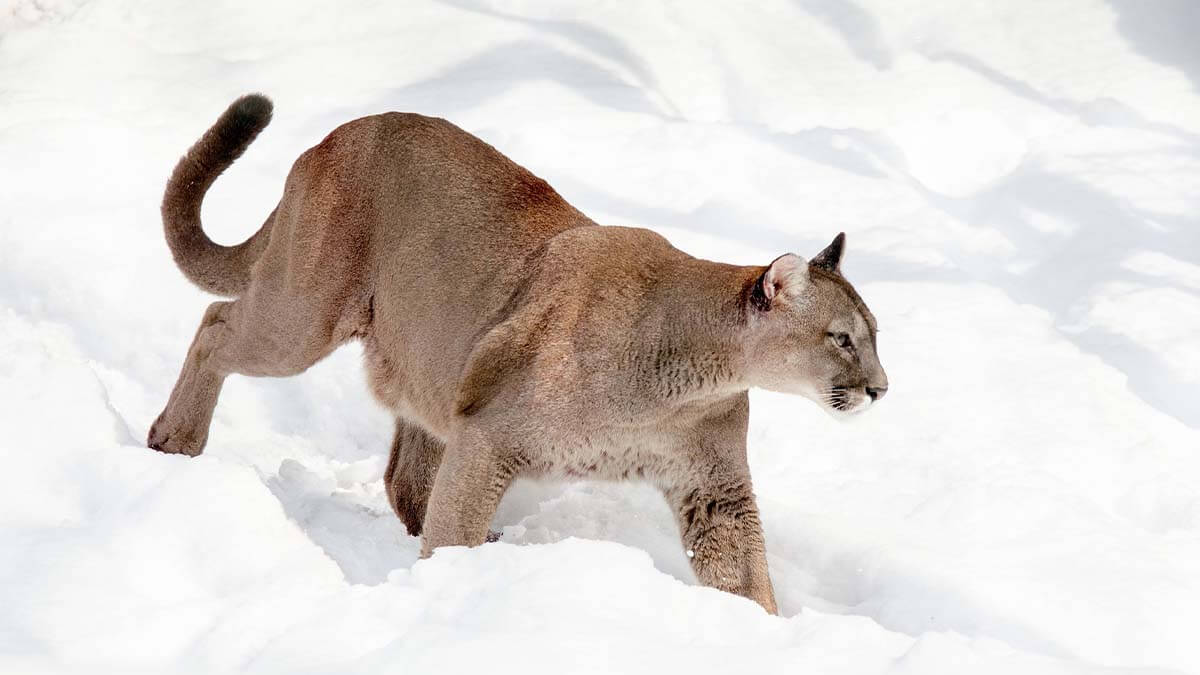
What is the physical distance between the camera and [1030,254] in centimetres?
802

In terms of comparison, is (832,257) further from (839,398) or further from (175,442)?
(175,442)

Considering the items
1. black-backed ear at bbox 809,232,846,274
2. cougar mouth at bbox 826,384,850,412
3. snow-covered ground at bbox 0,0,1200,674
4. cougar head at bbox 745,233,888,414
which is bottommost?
snow-covered ground at bbox 0,0,1200,674

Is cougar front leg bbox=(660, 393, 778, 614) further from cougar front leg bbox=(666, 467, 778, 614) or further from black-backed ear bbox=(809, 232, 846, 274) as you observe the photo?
black-backed ear bbox=(809, 232, 846, 274)

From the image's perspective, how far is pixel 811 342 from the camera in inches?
180

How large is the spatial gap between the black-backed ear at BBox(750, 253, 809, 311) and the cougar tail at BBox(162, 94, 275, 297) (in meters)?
2.17

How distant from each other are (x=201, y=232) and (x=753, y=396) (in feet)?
8.15

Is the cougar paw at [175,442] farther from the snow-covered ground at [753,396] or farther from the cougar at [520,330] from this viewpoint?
the snow-covered ground at [753,396]

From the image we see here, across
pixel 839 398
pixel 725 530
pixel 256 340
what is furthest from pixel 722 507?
pixel 256 340

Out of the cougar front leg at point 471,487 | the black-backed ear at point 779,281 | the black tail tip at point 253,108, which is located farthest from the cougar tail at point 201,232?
the black-backed ear at point 779,281

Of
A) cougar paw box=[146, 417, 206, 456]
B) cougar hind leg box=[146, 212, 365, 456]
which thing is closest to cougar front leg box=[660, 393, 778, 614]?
cougar hind leg box=[146, 212, 365, 456]

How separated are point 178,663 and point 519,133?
5.45m

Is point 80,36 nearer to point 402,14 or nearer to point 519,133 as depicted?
point 402,14

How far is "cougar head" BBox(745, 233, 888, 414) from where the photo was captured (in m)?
4.55

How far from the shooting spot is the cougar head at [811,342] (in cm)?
455
